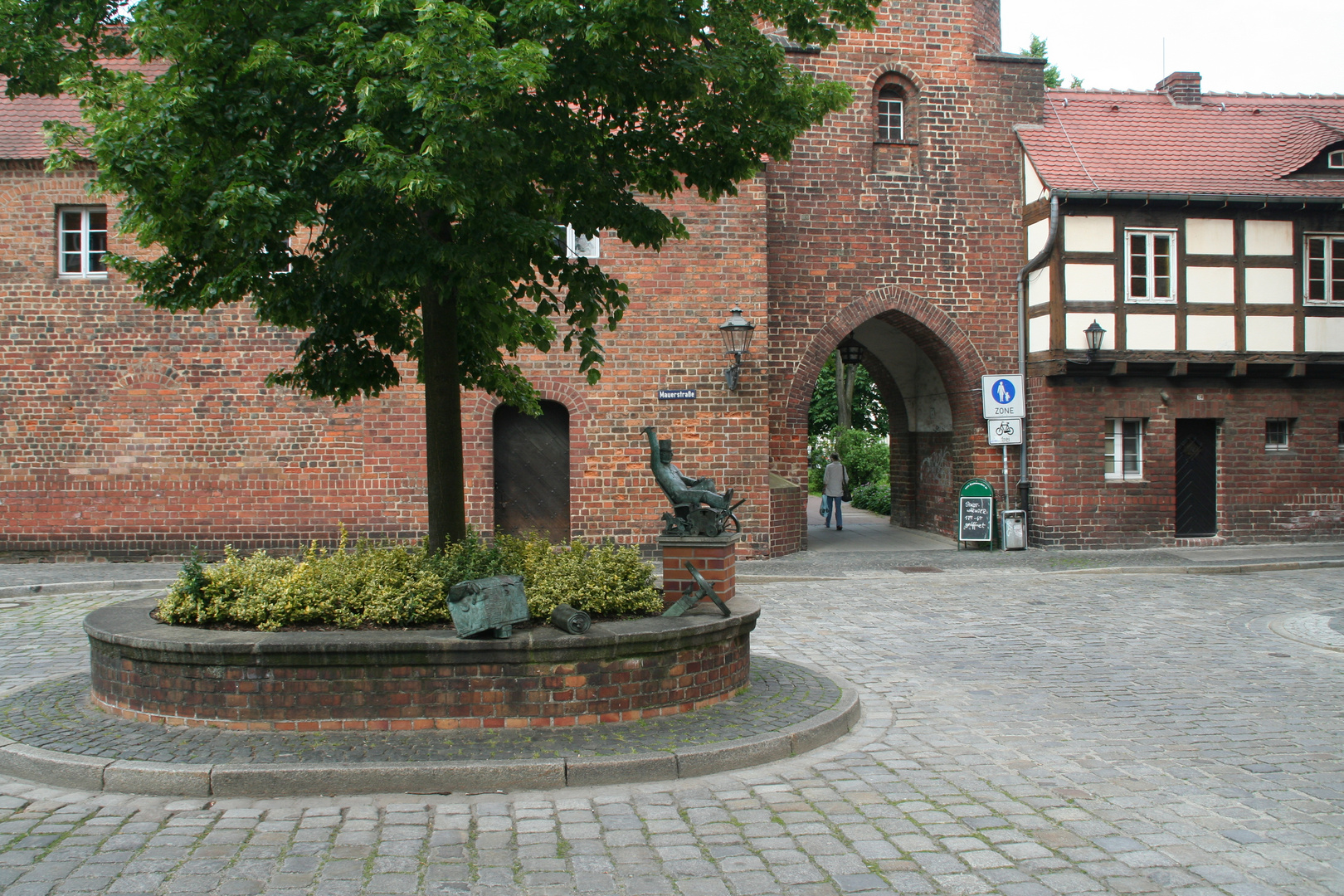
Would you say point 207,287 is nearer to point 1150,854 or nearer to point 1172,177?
point 1150,854

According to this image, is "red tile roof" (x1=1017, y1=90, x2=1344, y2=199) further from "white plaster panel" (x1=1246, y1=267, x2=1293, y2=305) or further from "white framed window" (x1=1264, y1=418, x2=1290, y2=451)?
"white framed window" (x1=1264, y1=418, x2=1290, y2=451)

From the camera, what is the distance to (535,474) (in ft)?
53.7

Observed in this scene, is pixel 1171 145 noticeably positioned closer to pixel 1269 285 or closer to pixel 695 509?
pixel 1269 285

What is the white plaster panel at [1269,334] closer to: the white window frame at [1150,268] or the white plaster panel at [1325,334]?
the white plaster panel at [1325,334]

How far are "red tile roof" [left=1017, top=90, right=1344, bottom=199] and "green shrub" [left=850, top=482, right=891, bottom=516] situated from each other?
11.1m

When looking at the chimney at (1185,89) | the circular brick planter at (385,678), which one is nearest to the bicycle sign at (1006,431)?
the chimney at (1185,89)

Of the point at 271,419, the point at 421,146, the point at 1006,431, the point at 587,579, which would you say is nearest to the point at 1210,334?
the point at 1006,431

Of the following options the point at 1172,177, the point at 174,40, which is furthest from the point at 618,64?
the point at 1172,177

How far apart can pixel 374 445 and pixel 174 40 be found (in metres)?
10.4

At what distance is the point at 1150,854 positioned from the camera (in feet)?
14.5

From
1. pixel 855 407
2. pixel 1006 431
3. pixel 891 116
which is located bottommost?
pixel 1006 431

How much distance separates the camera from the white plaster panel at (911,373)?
65.7 feet

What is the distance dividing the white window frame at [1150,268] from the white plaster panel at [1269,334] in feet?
4.90

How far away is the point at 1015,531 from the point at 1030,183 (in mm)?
5944
